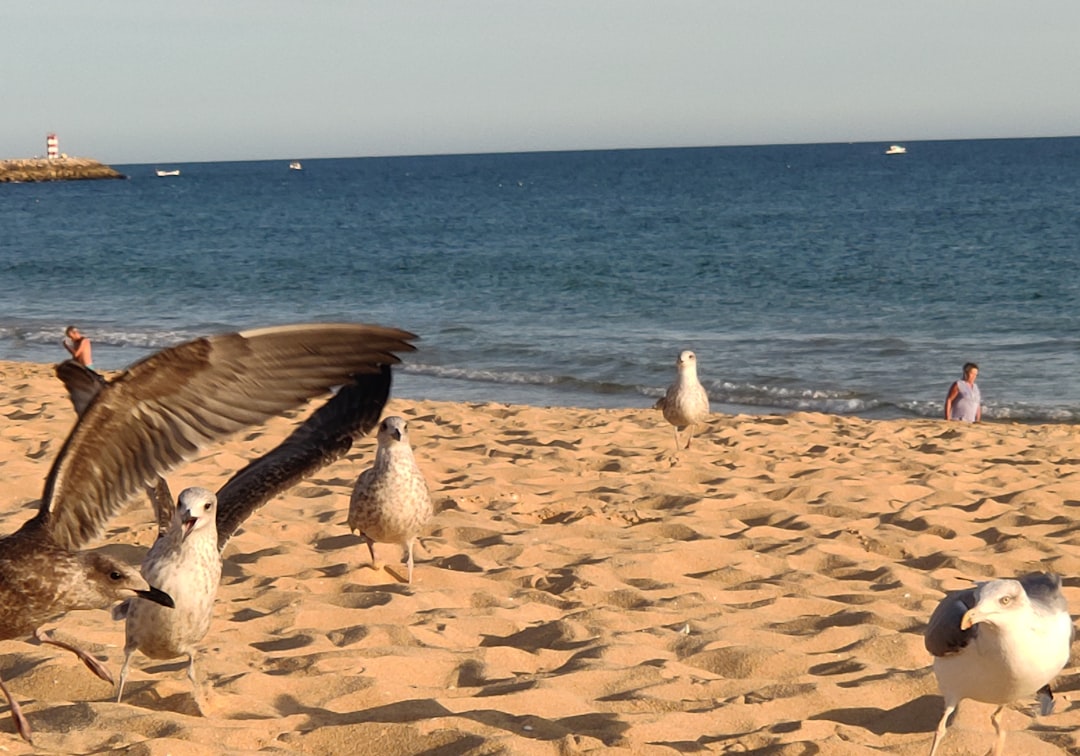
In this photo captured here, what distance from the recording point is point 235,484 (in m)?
4.82

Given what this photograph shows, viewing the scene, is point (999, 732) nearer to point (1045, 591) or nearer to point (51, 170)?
point (1045, 591)

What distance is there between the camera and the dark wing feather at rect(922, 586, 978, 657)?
3.76m

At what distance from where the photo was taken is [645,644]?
506 centimetres

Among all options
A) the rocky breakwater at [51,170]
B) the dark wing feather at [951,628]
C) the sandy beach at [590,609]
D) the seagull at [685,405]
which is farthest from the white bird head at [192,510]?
the rocky breakwater at [51,170]

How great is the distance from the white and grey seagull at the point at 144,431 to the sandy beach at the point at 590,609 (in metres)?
0.44

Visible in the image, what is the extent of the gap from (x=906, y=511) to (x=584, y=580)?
254 cm

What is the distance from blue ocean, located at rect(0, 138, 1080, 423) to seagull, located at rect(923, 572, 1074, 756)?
11297mm

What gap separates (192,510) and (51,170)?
121980 millimetres

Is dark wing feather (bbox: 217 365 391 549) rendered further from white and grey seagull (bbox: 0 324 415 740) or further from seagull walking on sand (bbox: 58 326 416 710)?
white and grey seagull (bbox: 0 324 415 740)

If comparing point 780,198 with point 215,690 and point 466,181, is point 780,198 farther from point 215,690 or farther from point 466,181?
point 215,690

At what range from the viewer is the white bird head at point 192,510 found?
4.17 meters

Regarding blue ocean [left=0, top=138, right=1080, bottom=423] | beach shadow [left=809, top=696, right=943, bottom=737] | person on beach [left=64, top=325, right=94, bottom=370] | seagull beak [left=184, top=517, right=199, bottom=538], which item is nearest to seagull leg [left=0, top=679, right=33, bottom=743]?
seagull beak [left=184, top=517, right=199, bottom=538]

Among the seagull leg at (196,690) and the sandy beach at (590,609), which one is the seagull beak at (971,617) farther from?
the seagull leg at (196,690)

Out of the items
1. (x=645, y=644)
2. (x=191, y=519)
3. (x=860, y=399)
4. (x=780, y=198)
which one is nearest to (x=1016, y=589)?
(x=645, y=644)
